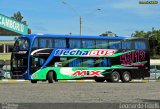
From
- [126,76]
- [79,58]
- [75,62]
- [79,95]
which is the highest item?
[79,58]

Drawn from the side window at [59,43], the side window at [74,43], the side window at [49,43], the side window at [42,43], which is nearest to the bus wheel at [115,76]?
the side window at [74,43]

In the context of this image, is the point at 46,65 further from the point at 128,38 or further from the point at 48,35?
the point at 128,38

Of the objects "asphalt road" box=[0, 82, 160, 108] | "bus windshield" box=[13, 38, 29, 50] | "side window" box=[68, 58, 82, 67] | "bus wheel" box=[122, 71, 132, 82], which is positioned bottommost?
"asphalt road" box=[0, 82, 160, 108]

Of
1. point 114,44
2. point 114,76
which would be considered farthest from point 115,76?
point 114,44

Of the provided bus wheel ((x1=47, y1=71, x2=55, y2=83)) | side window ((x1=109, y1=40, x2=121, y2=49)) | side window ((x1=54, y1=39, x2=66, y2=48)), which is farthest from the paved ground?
side window ((x1=109, y1=40, x2=121, y2=49))

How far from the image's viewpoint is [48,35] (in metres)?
37.8

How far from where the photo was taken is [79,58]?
3897cm

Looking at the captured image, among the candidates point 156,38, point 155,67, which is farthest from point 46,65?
point 156,38

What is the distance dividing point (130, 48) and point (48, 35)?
24.7ft

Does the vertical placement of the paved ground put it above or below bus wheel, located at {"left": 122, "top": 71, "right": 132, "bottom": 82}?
below

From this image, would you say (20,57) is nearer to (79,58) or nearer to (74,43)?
(74,43)

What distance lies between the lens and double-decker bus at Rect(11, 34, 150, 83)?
121 ft

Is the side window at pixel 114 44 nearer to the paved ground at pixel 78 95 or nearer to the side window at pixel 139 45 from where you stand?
the side window at pixel 139 45

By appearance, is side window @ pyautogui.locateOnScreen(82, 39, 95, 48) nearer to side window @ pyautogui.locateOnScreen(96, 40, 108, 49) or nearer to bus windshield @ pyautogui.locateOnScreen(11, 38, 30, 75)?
side window @ pyautogui.locateOnScreen(96, 40, 108, 49)
